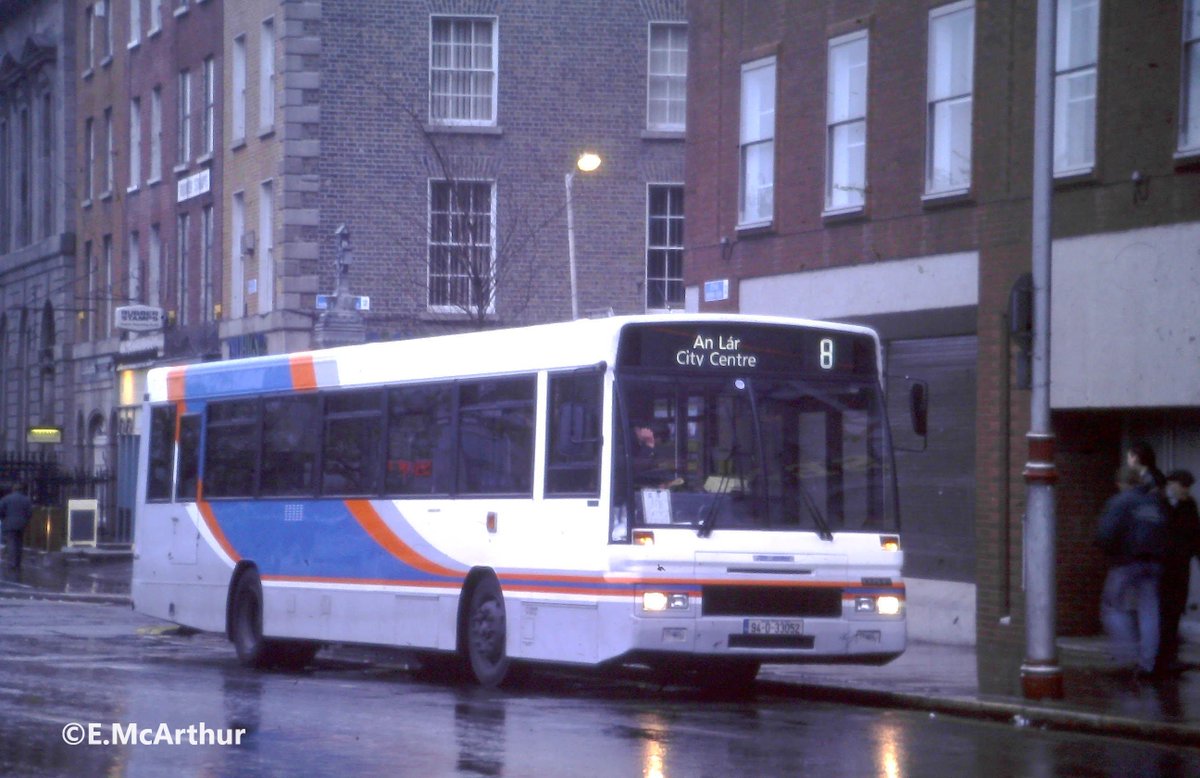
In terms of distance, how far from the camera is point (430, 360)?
60.4 feet

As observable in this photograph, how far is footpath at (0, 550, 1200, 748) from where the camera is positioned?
14555mm

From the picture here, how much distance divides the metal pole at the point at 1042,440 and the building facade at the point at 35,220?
1570 inches

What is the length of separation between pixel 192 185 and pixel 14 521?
27.3 ft

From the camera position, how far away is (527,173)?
132 feet

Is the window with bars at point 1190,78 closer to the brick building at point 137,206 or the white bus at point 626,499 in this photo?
the white bus at point 626,499

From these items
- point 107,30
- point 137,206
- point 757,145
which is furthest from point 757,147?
point 107,30

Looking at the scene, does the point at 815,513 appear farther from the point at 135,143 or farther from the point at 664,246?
the point at 135,143

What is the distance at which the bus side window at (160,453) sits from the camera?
22828mm

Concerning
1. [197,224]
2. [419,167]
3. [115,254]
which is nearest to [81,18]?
[115,254]

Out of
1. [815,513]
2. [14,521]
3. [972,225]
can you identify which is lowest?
[14,521]

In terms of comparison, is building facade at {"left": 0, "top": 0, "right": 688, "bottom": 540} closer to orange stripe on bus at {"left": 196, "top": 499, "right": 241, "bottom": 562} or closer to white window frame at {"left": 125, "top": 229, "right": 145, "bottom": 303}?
white window frame at {"left": 125, "top": 229, "right": 145, "bottom": 303}

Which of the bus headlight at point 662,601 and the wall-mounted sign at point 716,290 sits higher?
the wall-mounted sign at point 716,290

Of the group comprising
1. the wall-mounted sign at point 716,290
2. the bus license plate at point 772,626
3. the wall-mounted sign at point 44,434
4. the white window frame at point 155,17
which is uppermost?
the white window frame at point 155,17

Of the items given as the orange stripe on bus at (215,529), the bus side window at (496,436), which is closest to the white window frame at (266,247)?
the orange stripe on bus at (215,529)
